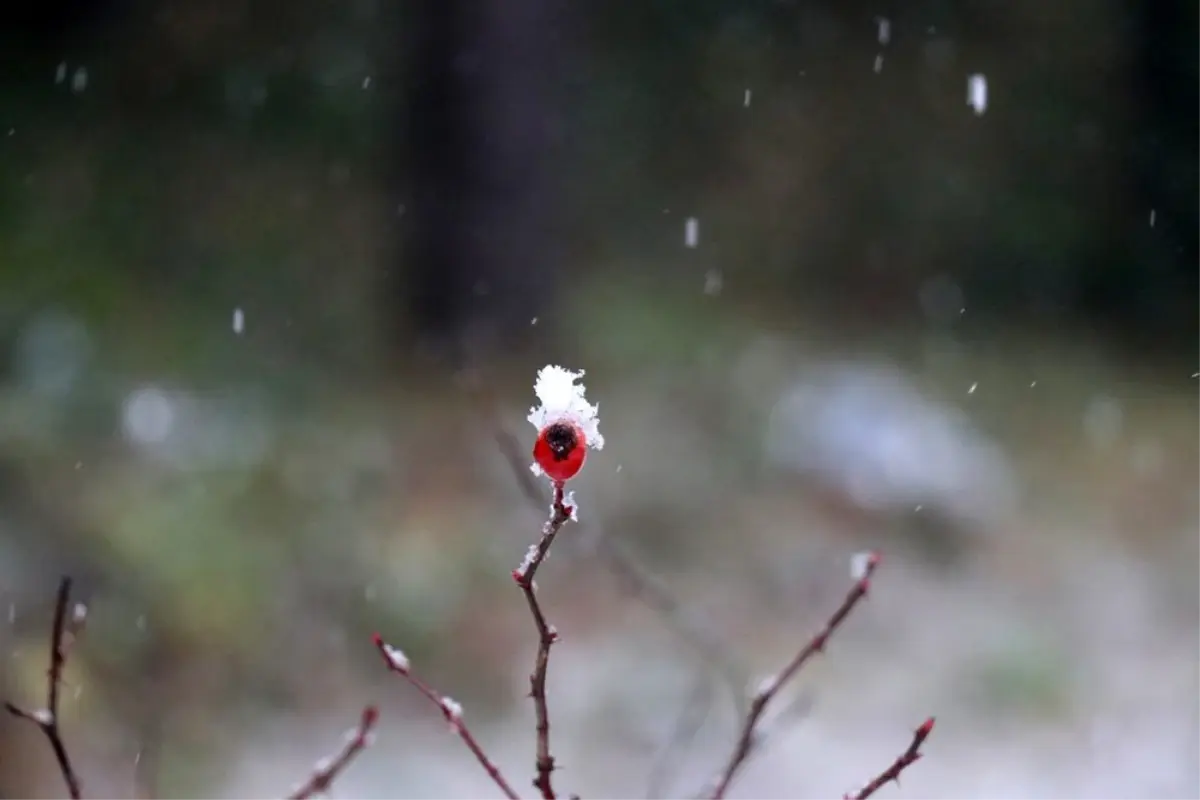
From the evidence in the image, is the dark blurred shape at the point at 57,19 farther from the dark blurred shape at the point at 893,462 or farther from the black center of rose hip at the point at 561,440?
the black center of rose hip at the point at 561,440

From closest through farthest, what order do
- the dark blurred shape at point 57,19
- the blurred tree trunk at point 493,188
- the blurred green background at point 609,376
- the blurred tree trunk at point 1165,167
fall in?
the blurred green background at point 609,376 → the blurred tree trunk at point 493,188 → the dark blurred shape at point 57,19 → the blurred tree trunk at point 1165,167

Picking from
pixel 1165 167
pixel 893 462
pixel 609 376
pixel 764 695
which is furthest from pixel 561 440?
pixel 1165 167

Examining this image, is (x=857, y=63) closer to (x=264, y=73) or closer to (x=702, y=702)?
(x=264, y=73)

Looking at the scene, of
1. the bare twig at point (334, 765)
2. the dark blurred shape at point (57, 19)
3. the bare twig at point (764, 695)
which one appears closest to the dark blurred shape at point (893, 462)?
the bare twig at point (764, 695)

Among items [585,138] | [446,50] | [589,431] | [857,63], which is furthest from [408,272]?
[589,431]

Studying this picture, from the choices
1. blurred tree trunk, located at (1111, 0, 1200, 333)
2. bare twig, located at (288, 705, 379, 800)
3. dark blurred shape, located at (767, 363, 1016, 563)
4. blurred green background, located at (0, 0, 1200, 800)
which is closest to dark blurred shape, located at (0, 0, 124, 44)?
blurred green background, located at (0, 0, 1200, 800)

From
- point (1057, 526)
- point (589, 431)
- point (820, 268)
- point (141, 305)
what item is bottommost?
point (589, 431)
